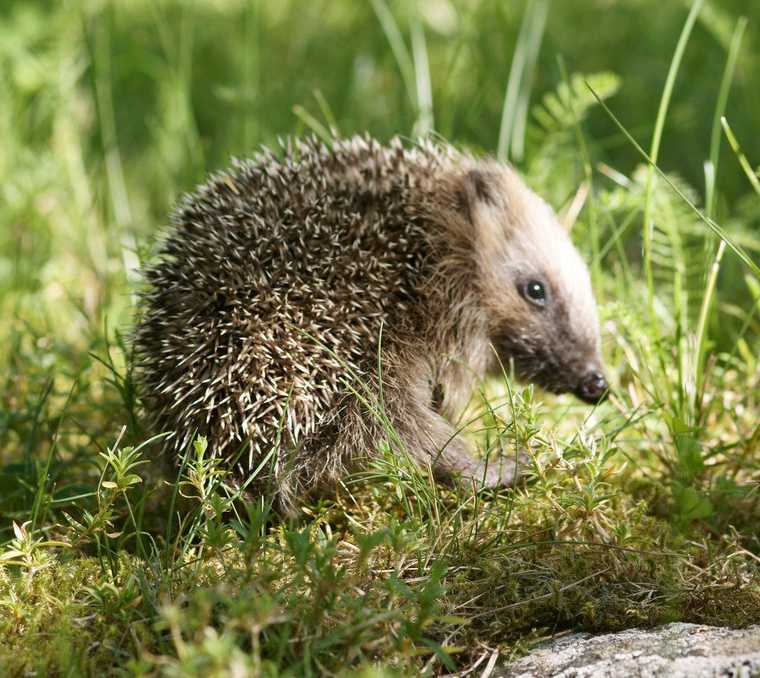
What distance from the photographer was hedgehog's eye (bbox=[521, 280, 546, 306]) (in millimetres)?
4113

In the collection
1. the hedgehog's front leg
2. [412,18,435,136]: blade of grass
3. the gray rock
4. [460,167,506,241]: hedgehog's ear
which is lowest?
the gray rock

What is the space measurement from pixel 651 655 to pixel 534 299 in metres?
1.96

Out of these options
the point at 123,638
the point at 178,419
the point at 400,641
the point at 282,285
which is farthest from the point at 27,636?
the point at 282,285

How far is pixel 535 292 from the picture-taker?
4129mm

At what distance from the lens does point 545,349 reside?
4.11 meters

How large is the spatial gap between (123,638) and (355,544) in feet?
2.85

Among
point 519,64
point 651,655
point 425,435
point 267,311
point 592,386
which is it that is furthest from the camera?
point 519,64

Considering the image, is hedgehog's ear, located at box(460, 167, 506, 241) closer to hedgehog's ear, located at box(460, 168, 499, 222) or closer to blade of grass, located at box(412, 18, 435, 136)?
hedgehog's ear, located at box(460, 168, 499, 222)

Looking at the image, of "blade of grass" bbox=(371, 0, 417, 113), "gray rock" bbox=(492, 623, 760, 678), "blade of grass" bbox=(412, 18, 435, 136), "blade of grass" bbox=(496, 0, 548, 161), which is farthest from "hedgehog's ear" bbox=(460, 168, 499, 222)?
"gray rock" bbox=(492, 623, 760, 678)

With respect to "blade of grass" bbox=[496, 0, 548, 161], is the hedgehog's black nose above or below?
below

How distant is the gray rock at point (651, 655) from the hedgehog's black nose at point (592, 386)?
4.94 ft

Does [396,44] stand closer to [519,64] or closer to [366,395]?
[519,64]

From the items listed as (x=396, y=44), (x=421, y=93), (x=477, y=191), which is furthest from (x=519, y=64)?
(x=477, y=191)

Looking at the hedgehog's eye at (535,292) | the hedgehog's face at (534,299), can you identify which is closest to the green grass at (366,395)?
the hedgehog's face at (534,299)
